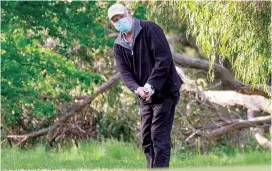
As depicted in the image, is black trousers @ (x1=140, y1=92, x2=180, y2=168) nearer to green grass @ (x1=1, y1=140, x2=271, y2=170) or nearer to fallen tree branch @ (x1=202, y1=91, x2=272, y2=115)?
green grass @ (x1=1, y1=140, x2=271, y2=170)

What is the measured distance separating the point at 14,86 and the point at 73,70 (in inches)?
40.0

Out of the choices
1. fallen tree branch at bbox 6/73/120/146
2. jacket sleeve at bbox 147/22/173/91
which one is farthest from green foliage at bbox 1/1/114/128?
jacket sleeve at bbox 147/22/173/91

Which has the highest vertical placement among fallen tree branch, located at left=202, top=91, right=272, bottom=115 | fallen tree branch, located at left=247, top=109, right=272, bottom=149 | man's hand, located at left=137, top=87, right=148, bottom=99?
man's hand, located at left=137, top=87, right=148, bottom=99

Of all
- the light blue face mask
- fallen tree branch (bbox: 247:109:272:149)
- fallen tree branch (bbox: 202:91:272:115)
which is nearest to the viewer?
the light blue face mask

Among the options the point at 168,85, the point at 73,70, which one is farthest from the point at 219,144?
the point at 168,85

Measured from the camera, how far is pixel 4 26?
1109 centimetres

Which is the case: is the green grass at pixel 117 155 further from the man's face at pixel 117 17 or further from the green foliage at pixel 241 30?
the man's face at pixel 117 17

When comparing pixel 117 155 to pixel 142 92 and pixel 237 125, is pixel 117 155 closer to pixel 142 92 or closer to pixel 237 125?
pixel 237 125

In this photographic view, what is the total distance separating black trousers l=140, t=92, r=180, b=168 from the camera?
235 inches

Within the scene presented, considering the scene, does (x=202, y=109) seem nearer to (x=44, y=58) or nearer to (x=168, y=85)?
(x=44, y=58)

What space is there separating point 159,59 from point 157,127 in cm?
59

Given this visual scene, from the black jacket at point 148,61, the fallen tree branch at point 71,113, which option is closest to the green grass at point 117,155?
the fallen tree branch at point 71,113

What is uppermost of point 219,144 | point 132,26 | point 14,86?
point 132,26

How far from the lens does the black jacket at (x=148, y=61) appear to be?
5.99 metres
